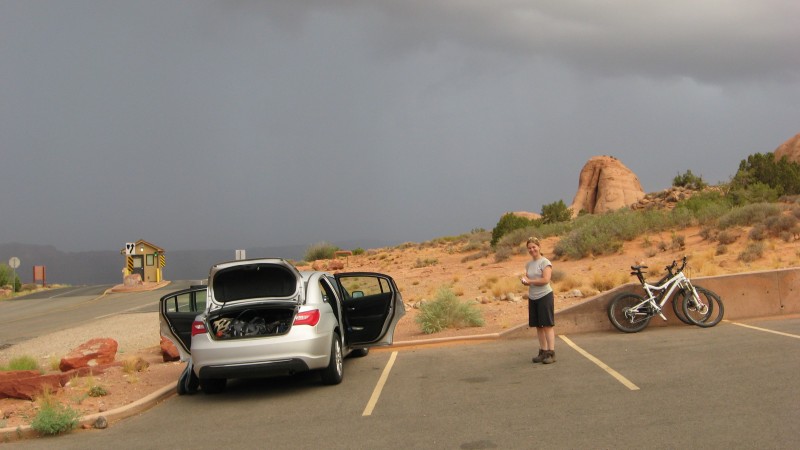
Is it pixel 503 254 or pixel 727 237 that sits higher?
pixel 727 237

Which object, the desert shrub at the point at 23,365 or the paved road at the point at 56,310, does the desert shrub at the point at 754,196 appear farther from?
the desert shrub at the point at 23,365

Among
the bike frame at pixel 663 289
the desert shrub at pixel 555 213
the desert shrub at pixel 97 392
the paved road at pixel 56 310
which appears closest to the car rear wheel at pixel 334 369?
the desert shrub at pixel 97 392

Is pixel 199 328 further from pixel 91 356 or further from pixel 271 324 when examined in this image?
pixel 91 356

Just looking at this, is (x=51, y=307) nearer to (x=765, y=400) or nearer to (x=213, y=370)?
(x=213, y=370)

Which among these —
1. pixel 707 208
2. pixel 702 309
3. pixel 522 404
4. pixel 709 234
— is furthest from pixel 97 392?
pixel 707 208

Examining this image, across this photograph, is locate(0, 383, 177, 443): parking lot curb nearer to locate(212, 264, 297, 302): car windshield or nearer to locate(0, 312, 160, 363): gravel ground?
locate(212, 264, 297, 302): car windshield

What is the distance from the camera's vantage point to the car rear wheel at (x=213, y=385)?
10.2m

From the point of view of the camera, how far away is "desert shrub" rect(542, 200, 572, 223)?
201ft

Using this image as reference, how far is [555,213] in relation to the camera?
2429 inches

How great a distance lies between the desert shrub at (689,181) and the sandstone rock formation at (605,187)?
29.7 ft

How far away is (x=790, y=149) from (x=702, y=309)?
181 ft

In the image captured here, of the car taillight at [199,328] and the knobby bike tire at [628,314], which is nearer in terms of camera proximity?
the car taillight at [199,328]

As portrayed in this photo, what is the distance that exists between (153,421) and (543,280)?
18.2 ft

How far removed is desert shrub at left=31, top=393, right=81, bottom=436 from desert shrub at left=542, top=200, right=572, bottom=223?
180 ft
